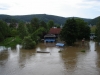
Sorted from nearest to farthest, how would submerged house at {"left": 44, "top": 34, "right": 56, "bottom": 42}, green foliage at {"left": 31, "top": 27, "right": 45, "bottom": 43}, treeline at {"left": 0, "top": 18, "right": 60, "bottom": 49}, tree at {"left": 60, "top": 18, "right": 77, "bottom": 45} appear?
treeline at {"left": 0, "top": 18, "right": 60, "bottom": 49}
tree at {"left": 60, "top": 18, "right": 77, "bottom": 45}
green foliage at {"left": 31, "top": 27, "right": 45, "bottom": 43}
submerged house at {"left": 44, "top": 34, "right": 56, "bottom": 42}

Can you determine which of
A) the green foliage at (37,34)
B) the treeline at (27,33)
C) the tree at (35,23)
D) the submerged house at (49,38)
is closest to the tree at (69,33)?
the green foliage at (37,34)

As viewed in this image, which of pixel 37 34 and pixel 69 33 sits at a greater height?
pixel 69 33

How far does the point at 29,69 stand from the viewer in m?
17.9

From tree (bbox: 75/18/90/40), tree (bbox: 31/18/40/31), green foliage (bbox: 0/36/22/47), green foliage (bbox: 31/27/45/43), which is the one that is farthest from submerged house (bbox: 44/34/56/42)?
tree (bbox: 31/18/40/31)

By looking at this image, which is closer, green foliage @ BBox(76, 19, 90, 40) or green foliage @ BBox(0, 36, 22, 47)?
green foliage @ BBox(0, 36, 22, 47)

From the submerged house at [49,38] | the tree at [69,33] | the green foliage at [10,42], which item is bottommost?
the green foliage at [10,42]

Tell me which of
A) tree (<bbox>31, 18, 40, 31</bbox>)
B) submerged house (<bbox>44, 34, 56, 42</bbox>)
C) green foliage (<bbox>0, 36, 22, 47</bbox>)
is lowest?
green foliage (<bbox>0, 36, 22, 47</bbox>)

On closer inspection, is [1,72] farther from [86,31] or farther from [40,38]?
[86,31]

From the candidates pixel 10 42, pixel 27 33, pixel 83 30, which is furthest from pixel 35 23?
pixel 83 30

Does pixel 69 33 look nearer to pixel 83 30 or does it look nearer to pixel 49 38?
pixel 49 38

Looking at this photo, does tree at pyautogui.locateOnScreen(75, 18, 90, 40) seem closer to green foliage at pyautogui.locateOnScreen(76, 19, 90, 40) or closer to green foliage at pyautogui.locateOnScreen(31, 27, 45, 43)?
green foliage at pyautogui.locateOnScreen(76, 19, 90, 40)

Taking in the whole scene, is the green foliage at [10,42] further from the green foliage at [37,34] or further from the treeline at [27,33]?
the green foliage at [37,34]

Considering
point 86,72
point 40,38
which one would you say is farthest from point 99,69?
point 40,38

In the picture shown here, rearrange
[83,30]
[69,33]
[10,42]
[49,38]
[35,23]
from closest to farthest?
1. [69,33]
2. [10,42]
3. [49,38]
4. [83,30]
5. [35,23]
